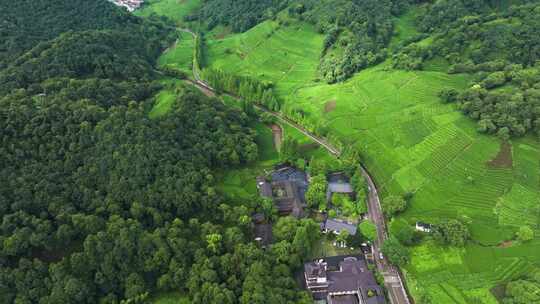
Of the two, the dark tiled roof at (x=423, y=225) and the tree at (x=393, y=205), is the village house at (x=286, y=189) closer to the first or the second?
the tree at (x=393, y=205)

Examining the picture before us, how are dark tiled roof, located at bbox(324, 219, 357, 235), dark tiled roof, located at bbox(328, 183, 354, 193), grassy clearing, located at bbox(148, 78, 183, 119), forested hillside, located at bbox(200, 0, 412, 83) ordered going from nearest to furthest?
dark tiled roof, located at bbox(324, 219, 357, 235), dark tiled roof, located at bbox(328, 183, 354, 193), grassy clearing, located at bbox(148, 78, 183, 119), forested hillside, located at bbox(200, 0, 412, 83)

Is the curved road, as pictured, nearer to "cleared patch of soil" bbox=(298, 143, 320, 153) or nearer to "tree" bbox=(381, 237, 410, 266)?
"cleared patch of soil" bbox=(298, 143, 320, 153)

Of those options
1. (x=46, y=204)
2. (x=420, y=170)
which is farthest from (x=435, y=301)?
(x=46, y=204)

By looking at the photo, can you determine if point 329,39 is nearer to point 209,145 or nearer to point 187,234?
point 209,145

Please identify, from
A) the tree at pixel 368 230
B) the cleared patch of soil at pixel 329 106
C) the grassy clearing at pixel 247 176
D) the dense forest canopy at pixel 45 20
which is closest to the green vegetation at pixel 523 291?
the tree at pixel 368 230

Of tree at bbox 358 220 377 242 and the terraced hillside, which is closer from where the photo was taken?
the terraced hillside

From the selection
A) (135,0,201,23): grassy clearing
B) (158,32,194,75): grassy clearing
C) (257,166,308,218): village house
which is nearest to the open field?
(257,166,308,218): village house

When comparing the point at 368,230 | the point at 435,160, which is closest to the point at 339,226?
the point at 368,230
